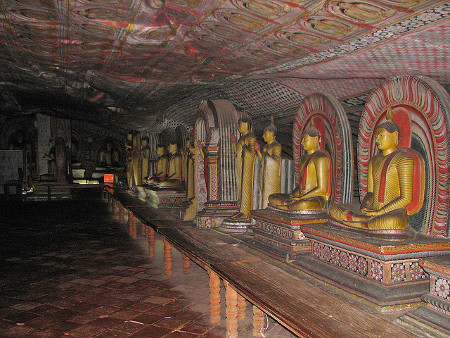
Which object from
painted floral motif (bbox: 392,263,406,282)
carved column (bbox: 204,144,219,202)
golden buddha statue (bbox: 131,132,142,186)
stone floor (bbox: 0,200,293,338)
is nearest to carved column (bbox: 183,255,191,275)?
stone floor (bbox: 0,200,293,338)

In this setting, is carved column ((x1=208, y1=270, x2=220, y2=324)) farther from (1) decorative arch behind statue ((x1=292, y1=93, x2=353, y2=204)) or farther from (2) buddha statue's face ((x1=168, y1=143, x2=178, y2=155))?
(2) buddha statue's face ((x1=168, y1=143, x2=178, y2=155))

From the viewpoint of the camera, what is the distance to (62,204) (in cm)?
1325

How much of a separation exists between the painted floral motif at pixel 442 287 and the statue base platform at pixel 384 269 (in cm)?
41

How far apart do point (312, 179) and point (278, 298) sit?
6.92 feet

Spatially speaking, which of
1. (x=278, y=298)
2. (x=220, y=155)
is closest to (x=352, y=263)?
(x=278, y=298)

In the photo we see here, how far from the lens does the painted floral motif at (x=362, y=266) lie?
3.21 meters

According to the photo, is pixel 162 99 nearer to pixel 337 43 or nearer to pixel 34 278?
pixel 34 278

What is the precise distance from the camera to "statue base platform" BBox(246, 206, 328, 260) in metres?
4.30

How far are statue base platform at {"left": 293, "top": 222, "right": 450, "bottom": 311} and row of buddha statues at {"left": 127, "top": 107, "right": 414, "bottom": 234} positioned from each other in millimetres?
187

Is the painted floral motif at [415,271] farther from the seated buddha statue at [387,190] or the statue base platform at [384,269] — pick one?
the seated buddha statue at [387,190]

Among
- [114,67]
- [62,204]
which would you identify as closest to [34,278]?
[114,67]

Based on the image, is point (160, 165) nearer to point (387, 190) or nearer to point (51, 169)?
point (387, 190)

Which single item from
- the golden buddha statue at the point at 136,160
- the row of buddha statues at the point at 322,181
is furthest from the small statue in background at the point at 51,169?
the row of buddha statues at the point at 322,181

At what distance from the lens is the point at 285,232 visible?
4461 millimetres
